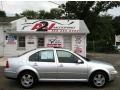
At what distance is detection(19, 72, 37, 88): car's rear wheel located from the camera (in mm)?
10102

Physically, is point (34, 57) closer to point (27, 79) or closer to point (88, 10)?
point (27, 79)

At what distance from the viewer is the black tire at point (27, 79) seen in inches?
398

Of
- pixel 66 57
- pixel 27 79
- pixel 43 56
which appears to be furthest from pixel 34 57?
pixel 66 57

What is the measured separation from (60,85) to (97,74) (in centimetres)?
155

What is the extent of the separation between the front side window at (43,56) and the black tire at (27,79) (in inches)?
23.0

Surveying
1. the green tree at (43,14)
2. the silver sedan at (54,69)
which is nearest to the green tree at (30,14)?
the green tree at (43,14)

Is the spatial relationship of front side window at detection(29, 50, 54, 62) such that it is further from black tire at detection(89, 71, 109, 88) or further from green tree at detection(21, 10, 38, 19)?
green tree at detection(21, 10, 38, 19)

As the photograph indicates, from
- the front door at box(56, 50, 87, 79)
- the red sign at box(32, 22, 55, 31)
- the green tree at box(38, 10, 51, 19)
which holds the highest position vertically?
the green tree at box(38, 10, 51, 19)

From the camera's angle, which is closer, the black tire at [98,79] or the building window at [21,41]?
the black tire at [98,79]

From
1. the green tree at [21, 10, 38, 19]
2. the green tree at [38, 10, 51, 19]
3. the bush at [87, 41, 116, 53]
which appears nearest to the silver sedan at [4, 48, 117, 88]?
the bush at [87, 41, 116, 53]

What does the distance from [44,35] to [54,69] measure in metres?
16.0

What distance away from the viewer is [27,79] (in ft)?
33.2

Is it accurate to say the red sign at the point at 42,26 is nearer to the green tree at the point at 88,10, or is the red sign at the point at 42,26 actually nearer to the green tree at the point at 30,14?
the green tree at the point at 88,10

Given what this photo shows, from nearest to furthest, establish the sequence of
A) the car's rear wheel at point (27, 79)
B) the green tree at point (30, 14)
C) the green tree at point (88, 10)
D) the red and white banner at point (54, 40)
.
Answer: the car's rear wheel at point (27, 79)
the red and white banner at point (54, 40)
the green tree at point (88, 10)
the green tree at point (30, 14)
